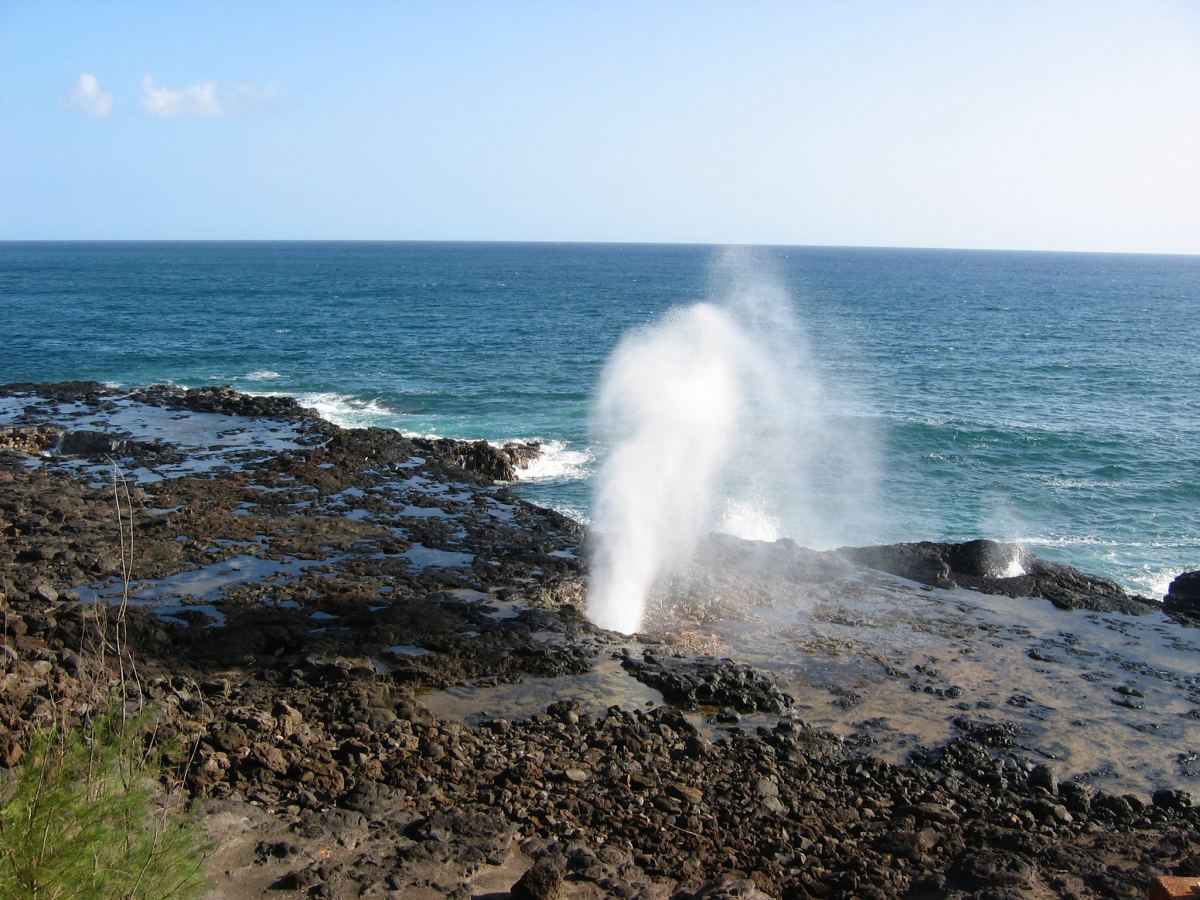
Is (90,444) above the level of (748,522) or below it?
above

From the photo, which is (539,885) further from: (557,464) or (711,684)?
(557,464)

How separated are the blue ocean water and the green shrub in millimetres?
22966

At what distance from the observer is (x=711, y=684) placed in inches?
631

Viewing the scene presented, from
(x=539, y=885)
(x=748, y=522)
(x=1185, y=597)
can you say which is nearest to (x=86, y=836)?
(x=539, y=885)

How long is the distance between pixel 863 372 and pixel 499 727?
47502mm

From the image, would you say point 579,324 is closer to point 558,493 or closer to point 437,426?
point 437,426

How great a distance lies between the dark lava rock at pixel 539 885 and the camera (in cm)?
982

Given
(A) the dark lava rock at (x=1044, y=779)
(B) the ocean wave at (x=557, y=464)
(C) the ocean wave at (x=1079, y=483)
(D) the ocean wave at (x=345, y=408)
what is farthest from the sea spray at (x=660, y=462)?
(C) the ocean wave at (x=1079, y=483)

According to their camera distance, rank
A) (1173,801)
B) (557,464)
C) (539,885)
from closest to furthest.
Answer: (539,885) < (1173,801) < (557,464)

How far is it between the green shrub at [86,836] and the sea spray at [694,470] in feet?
43.9

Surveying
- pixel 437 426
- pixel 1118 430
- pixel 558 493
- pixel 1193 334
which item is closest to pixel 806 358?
pixel 1118 430

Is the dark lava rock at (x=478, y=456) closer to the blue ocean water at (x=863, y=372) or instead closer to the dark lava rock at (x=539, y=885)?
the blue ocean water at (x=863, y=372)

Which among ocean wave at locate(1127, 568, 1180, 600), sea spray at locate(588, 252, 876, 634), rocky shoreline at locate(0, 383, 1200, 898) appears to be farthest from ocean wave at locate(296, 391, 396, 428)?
ocean wave at locate(1127, 568, 1180, 600)

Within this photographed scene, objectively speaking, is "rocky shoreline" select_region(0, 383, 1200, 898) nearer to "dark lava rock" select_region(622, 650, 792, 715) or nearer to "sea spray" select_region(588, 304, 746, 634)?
"dark lava rock" select_region(622, 650, 792, 715)
